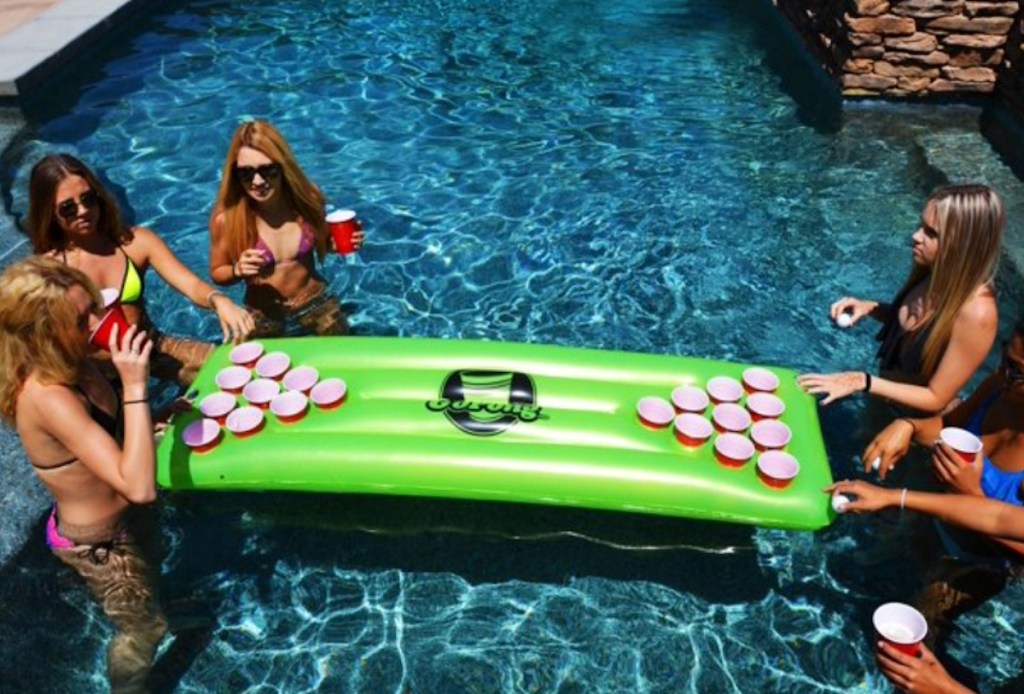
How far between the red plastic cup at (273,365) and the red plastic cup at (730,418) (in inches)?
77.2

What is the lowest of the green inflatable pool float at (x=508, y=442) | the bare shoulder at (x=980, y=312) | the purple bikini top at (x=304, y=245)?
the green inflatable pool float at (x=508, y=442)

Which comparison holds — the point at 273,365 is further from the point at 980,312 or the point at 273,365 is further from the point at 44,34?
the point at 44,34

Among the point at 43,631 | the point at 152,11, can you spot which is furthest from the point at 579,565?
the point at 152,11

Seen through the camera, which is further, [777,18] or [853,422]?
[777,18]

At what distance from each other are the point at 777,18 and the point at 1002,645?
26.5 feet

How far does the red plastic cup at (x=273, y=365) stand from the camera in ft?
12.8

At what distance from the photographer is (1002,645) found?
3.54m

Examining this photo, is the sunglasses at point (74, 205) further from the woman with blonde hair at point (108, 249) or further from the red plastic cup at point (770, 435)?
the red plastic cup at point (770, 435)

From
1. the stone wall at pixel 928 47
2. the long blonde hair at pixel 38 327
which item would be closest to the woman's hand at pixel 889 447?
the long blonde hair at pixel 38 327

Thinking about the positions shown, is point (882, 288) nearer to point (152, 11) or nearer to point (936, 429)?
point (936, 429)

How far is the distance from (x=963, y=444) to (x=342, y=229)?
8.95 feet

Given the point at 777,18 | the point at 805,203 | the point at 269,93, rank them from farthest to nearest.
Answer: the point at 777,18 < the point at 269,93 < the point at 805,203

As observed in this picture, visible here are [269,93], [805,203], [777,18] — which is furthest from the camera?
[777,18]

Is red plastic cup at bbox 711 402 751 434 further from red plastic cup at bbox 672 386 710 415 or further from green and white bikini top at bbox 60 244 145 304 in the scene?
green and white bikini top at bbox 60 244 145 304
